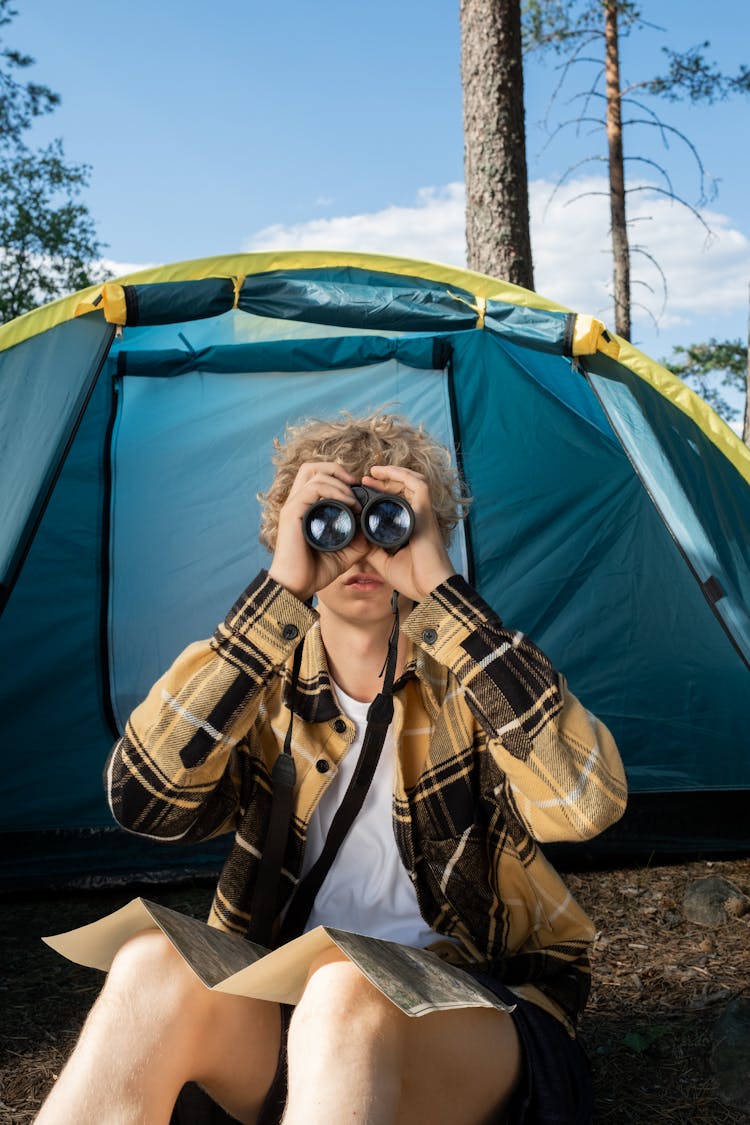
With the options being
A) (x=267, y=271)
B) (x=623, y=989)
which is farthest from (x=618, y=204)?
(x=623, y=989)

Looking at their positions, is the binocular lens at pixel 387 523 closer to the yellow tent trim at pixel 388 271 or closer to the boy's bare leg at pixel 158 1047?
the boy's bare leg at pixel 158 1047

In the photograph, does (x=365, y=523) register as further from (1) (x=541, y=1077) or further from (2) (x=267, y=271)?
(2) (x=267, y=271)

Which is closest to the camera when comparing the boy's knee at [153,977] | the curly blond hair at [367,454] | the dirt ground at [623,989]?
the boy's knee at [153,977]

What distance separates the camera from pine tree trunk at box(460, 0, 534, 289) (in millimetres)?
4633

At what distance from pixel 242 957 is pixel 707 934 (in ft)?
6.43

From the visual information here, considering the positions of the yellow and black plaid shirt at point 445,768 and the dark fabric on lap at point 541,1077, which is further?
the yellow and black plaid shirt at point 445,768

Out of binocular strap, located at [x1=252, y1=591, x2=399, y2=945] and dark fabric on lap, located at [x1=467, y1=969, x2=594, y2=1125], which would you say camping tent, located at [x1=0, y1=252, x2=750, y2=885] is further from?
dark fabric on lap, located at [x1=467, y1=969, x2=594, y2=1125]

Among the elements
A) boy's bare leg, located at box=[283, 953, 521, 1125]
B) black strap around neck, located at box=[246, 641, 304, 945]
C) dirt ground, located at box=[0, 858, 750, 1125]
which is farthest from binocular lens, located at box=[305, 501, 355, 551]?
dirt ground, located at box=[0, 858, 750, 1125]

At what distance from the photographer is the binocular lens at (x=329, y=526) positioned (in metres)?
1.69

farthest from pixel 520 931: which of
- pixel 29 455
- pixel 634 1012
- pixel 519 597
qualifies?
pixel 519 597

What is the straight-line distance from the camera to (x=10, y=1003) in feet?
8.71

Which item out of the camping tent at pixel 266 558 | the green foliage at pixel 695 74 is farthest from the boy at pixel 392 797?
the green foliage at pixel 695 74

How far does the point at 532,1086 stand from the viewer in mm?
1466

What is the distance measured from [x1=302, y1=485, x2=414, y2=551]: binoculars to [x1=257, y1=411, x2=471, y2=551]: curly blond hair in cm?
16
